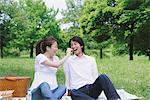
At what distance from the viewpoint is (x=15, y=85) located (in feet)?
17.6

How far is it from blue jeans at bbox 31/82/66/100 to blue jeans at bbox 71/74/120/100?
0.32m

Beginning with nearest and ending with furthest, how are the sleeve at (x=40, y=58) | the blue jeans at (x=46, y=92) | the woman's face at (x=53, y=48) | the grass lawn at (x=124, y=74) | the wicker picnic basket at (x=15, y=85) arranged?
1. the blue jeans at (x=46, y=92)
2. the sleeve at (x=40, y=58)
3. the woman's face at (x=53, y=48)
4. the wicker picnic basket at (x=15, y=85)
5. the grass lawn at (x=124, y=74)

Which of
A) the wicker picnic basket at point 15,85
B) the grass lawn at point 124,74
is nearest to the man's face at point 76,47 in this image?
the wicker picnic basket at point 15,85

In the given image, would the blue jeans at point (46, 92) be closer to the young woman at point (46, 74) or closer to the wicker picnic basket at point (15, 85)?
the young woman at point (46, 74)

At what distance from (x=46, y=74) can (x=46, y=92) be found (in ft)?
1.22

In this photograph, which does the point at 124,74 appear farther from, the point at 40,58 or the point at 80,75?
the point at 40,58

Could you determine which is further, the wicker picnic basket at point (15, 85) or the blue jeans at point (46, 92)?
the wicker picnic basket at point (15, 85)

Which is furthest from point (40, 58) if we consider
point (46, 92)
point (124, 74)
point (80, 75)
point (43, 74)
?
point (124, 74)

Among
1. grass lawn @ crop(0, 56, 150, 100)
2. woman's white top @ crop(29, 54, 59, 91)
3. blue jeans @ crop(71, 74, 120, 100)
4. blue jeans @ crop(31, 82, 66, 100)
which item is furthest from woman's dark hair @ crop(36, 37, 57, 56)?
grass lawn @ crop(0, 56, 150, 100)

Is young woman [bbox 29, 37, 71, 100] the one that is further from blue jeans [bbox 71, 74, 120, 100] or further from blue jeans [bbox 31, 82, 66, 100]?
blue jeans [bbox 71, 74, 120, 100]

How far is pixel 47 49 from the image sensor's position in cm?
482

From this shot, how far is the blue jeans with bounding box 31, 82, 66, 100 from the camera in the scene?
4.41m

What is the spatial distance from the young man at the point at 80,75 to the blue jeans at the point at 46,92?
0.36m

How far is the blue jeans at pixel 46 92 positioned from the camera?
441cm
